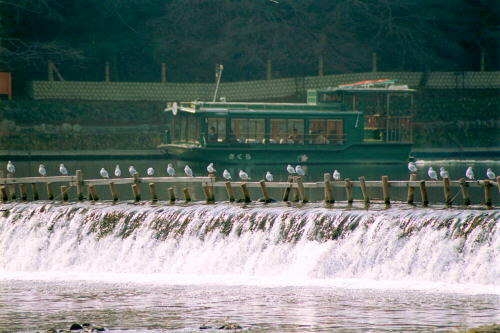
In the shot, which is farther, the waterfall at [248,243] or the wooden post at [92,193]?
the wooden post at [92,193]

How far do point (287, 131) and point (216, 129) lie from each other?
3575 mm

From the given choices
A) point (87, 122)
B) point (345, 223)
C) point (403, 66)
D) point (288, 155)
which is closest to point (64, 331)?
point (345, 223)

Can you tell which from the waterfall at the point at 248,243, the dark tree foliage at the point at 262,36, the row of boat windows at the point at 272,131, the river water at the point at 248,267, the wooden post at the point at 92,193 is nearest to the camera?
the river water at the point at 248,267

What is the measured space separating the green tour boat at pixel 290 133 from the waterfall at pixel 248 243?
79.8 feet

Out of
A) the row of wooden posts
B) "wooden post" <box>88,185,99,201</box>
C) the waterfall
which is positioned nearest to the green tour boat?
the row of wooden posts

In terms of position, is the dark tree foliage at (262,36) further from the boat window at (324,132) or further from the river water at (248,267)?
the river water at (248,267)

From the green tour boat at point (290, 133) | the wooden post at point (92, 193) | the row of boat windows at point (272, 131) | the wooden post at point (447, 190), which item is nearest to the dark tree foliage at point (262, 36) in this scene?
the green tour boat at point (290, 133)

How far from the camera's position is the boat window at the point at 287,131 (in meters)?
61.1

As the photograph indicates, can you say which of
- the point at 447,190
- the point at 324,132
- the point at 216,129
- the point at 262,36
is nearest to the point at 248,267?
the point at 447,190

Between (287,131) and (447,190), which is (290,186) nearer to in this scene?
(447,190)

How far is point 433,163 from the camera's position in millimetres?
60781

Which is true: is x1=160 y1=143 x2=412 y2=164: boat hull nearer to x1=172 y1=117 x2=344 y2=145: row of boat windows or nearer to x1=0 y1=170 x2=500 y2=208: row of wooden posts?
x1=172 y1=117 x2=344 y2=145: row of boat windows

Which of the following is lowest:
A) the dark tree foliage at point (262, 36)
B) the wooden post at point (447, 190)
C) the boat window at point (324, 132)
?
the wooden post at point (447, 190)

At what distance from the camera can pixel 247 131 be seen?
61062 millimetres
